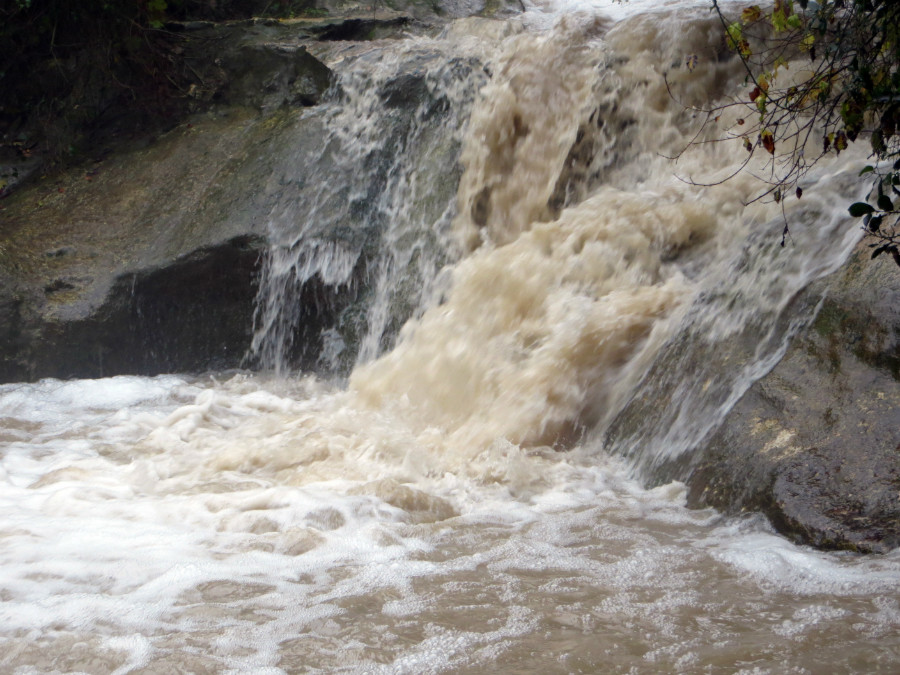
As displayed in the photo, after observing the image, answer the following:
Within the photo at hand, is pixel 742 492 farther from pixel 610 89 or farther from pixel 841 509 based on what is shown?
pixel 610 89

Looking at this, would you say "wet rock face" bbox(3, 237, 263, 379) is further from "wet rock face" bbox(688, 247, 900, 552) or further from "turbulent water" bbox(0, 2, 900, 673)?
"wet rock face" bbox(688, 247, 900, 552)

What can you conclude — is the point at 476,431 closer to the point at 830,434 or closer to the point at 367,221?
the point at 830,434

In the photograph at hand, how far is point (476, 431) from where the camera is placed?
4.31 meters

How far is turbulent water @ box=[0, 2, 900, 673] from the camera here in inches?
93.0

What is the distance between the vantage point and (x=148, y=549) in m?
3.04

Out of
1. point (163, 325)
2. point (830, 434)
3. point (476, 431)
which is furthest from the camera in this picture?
point (163, 325)

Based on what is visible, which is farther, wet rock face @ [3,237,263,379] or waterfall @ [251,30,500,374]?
waterfall @ [251,30,500,374]

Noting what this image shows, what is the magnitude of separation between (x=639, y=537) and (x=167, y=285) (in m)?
4.28

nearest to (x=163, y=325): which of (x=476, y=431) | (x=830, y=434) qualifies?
(x=476, y=431)

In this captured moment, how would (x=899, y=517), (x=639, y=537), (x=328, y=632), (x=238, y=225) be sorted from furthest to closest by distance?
(x=238, y=225) < (x=639, y=537) < (x=899, y=517) < (x=328, y=632)

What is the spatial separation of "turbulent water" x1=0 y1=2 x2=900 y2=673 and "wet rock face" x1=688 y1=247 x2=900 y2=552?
0.12m

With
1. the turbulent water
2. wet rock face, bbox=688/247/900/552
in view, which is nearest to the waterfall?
the turbulent water

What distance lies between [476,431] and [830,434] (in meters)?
1.72

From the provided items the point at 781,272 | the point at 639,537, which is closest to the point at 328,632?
Result: the point at 639,537
